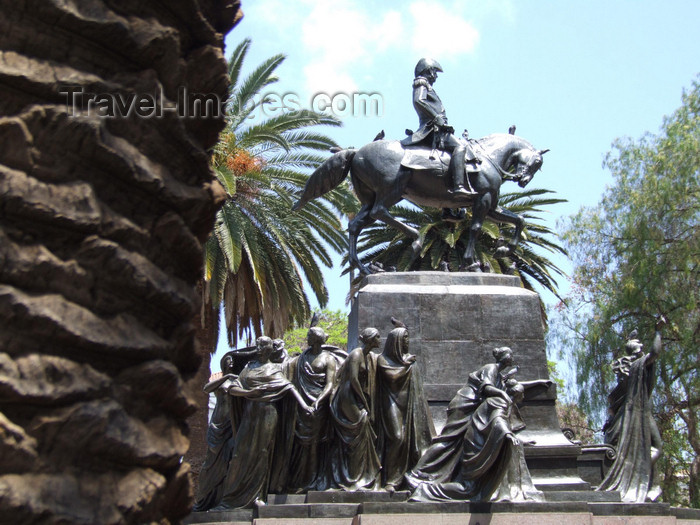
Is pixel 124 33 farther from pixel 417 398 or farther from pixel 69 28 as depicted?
pixel 417 398

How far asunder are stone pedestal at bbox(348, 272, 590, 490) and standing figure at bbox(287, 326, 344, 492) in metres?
1.33

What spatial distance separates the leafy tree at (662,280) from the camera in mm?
22375

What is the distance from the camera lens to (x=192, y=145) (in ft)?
7.57

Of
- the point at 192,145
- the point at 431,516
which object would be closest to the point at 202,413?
the point at 431,516

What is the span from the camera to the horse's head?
527 inches

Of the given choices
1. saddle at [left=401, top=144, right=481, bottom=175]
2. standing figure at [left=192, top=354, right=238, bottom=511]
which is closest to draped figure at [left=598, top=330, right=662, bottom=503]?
saddle at [left=401, top=144, right=481, bottom=175]

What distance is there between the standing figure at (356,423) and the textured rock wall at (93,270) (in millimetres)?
7455

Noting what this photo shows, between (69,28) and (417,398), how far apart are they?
329 inches

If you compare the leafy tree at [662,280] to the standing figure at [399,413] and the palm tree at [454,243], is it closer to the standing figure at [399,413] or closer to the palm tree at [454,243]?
the palm tree at [454,243]

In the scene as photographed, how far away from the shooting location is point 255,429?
9.91 metres

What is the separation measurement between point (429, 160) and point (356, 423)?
4.83 metres

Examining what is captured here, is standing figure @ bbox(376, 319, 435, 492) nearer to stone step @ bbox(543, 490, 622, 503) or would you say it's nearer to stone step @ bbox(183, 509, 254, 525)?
stone step @ bbox(543, 490, 622, 503)

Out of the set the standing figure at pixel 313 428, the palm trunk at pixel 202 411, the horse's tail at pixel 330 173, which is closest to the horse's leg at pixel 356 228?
the horse's tail at pixel 330 173

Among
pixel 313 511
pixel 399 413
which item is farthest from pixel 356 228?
pixel 313 511
